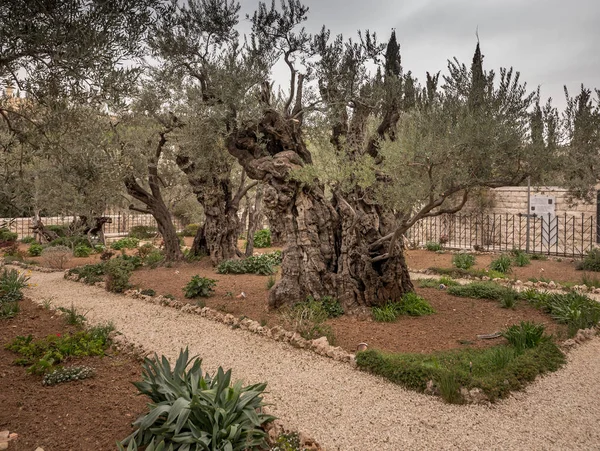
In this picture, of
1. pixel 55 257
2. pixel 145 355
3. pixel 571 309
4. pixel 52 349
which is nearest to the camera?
pixel 52 349

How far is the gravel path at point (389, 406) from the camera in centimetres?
372

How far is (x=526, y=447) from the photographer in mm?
3580

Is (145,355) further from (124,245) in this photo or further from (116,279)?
(124,245)

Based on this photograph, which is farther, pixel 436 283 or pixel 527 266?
pixel 527 266

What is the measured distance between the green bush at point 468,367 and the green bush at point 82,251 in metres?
14.0

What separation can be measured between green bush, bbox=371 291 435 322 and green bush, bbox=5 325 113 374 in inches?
170

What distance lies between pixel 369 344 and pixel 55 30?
17.1ft

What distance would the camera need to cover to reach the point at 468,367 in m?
5.09

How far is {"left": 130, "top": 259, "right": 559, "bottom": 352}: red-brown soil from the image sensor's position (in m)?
6.18

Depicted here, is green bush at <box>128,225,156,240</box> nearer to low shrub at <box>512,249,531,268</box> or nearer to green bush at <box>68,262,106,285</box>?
green bush at <box>68,262,106,285</box>

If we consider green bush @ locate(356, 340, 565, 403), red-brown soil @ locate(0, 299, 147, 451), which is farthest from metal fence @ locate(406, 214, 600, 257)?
red-brown soil @ locate(0, 299, 147, 451)

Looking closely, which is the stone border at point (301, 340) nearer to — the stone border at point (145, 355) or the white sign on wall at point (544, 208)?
the stone border at point (145, 355)

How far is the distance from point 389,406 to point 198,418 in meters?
1.99

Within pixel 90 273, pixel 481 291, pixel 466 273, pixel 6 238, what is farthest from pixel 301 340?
pixel 6 238
